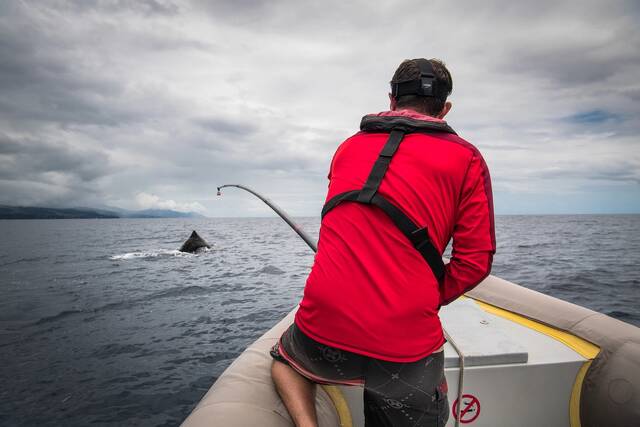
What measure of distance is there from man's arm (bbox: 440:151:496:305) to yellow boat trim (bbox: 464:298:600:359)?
1.90 meters

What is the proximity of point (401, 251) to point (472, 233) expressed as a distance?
0.40 metres

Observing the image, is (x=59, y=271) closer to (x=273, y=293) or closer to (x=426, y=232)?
(x=273, y=293)

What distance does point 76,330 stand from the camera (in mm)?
8461

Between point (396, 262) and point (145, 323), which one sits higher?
point (396, 262)

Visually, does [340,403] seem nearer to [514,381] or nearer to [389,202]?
[514,381]

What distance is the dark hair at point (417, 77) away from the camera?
6.04 feet

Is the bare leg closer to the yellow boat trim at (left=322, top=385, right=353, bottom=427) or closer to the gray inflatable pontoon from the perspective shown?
A: the gray inflatable pontoon

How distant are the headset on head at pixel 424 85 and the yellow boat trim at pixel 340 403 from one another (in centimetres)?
184

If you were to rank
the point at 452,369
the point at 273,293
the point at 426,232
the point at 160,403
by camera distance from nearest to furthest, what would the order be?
the point at 426,232 → the point at 452,369 → the point at 160,403 → the point at 273,293

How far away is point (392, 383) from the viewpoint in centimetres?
154

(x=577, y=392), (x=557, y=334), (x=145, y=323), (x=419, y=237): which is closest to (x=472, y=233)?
(x=419, y=237)

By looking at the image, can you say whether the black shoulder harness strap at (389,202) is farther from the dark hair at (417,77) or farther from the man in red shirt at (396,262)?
the dark hair at (417,77)

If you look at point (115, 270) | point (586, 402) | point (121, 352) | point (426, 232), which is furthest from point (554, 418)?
point (115, 270)

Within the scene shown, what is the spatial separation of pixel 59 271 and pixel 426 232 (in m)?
21.3
